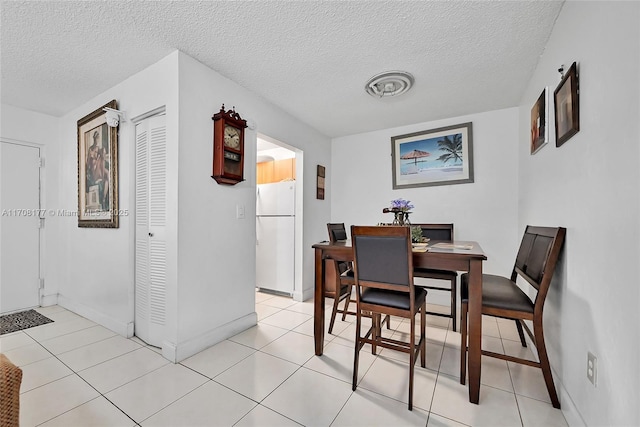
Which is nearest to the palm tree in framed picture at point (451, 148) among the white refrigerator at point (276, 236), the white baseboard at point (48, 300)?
the white refrigerator at point (276, 236)

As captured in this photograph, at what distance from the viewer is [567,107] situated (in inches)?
61.5

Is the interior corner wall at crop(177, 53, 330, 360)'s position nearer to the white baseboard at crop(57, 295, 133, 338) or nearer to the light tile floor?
the light tile floor

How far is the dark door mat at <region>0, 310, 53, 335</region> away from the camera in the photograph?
2.66 metres

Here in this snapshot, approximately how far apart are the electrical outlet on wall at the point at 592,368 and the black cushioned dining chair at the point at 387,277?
778 millimetres

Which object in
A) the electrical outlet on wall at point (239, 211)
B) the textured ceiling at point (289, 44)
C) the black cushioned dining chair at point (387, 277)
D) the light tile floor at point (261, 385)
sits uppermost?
the textured ceiling at point (289, 44)

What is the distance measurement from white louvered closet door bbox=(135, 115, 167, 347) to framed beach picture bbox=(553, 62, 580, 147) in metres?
2.78

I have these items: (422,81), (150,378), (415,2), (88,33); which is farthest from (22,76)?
(422,81)

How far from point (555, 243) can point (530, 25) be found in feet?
4.80

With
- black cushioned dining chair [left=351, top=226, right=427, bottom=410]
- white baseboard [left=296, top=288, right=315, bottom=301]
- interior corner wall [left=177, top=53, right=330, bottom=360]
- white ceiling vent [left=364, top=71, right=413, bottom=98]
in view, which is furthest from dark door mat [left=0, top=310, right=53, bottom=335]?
white ceiling vent [left=364, top=71, right=413, bottom=98]

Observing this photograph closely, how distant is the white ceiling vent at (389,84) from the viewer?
242 cm

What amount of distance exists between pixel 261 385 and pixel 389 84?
269 centimetres

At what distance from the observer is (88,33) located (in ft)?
6.23

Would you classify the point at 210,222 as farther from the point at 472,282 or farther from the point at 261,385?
the point at 472,282

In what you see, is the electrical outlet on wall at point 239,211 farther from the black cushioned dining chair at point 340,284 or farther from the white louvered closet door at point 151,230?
the black cushioned dining chair at point 340,284
